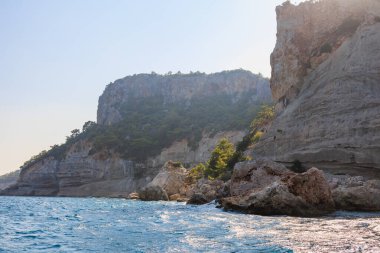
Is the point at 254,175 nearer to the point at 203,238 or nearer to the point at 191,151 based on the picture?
the point at 203,238

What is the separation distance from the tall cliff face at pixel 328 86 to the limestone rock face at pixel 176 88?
101 metres

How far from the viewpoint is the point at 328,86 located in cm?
4038

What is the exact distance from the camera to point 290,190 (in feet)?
81.8

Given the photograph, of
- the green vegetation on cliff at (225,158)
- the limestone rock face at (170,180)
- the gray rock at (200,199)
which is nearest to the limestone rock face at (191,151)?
the green vegetation on cliff at (225,158)

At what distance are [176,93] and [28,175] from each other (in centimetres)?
7130

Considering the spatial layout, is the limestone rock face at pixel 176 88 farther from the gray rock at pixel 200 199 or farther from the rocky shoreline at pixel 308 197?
the rocky shoreline at pixel 308 197

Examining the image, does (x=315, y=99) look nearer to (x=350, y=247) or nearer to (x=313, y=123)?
(x=313, y=123)

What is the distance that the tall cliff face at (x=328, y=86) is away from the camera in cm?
3450

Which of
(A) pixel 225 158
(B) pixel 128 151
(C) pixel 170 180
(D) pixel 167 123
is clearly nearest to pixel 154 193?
(C) pixel 170 180

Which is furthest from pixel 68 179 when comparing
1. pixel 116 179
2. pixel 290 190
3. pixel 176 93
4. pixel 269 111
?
pixel 290 190

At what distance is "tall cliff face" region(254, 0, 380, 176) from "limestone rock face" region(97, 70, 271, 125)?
101 meters

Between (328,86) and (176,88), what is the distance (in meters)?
131

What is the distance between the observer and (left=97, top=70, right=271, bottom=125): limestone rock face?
16275cm

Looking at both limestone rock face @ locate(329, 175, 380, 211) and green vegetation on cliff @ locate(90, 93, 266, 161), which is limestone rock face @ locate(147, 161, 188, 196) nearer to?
green vegetation on cliff @ locate(90, 93, 266, 161)
